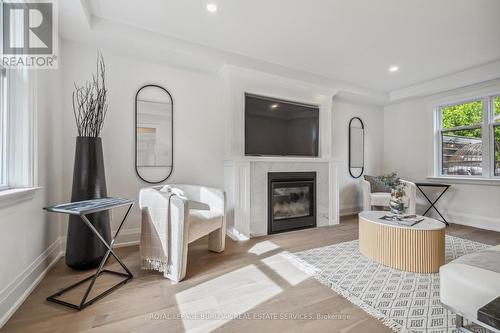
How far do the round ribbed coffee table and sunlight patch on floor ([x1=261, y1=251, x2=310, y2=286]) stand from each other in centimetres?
84

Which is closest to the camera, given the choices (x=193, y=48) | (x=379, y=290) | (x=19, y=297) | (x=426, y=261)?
(x=19, y=297)

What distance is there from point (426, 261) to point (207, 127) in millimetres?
2841

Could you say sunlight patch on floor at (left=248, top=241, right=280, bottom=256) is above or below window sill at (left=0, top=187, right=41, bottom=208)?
below

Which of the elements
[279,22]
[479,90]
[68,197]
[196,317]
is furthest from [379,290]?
[479,90]

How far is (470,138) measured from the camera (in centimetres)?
382

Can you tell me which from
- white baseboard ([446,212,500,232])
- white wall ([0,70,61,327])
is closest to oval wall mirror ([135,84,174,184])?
white wall ([0,70,61,327])

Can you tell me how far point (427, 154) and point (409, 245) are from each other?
298 centimetres

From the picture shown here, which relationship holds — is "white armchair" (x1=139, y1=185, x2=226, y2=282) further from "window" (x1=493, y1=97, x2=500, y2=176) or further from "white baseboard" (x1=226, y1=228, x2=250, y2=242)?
"window" (x1=493, y1=97, x2=500, y2=176)

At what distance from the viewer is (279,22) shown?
2377mm

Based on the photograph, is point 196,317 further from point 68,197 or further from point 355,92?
point 355,92

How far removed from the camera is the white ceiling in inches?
84.0

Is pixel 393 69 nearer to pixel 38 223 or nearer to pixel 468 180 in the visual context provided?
pixel 468 180

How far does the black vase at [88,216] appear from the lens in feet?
6.83

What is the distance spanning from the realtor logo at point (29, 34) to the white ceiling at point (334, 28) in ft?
1.37
